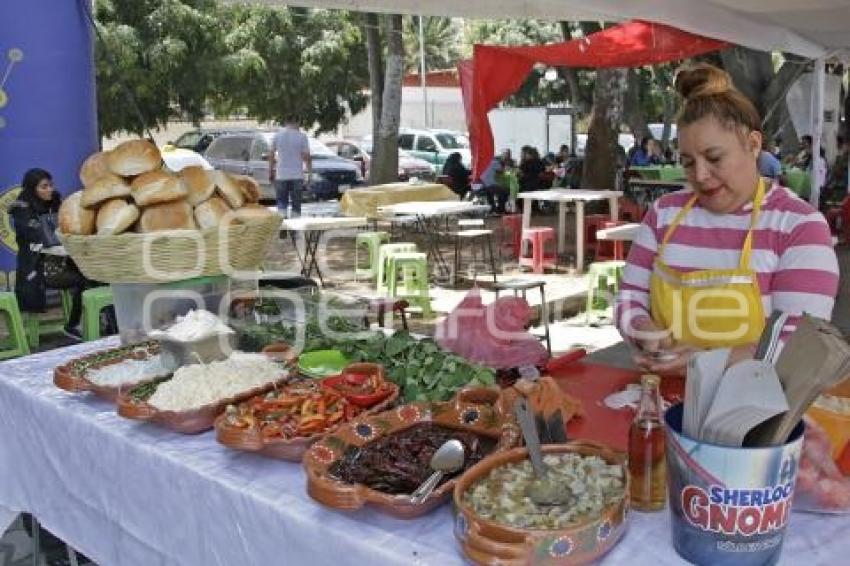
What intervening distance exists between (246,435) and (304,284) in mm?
1924

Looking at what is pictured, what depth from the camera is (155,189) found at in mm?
2307

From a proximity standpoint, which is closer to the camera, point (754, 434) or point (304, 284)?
point (754, 434)

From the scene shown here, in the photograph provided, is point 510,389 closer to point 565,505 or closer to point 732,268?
point 565,505

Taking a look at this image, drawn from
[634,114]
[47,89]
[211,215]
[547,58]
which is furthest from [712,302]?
[634,114]

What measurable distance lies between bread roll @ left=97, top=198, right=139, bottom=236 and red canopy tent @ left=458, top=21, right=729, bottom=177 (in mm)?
2989

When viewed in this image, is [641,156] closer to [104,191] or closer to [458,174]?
[458,174]

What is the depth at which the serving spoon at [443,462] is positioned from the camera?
143 cm

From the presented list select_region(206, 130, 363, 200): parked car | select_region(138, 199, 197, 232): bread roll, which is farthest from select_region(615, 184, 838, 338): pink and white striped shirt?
select_region(206, 130, 363, 200): parked car

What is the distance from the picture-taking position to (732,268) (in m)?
2.00

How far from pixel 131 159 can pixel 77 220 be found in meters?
0.23

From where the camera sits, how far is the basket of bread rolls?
226 centimetres

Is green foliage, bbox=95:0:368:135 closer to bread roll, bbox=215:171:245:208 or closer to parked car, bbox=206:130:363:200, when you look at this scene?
parked car, bbox=206:130:363:200

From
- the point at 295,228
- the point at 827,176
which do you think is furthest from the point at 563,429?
the point at 827,176

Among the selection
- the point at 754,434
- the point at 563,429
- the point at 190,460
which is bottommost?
the point at 190,460
